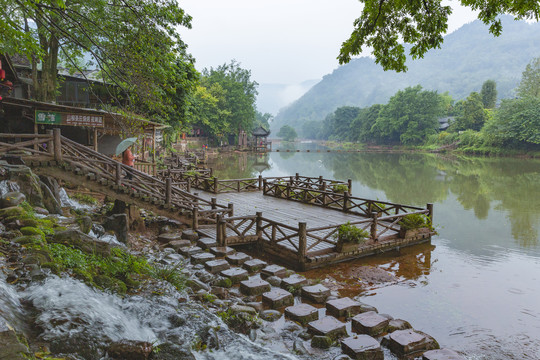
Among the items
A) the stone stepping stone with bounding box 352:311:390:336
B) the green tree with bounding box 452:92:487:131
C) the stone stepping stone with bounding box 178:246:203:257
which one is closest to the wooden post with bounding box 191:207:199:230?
the stone stepping stone with bounding box 178:246:203:257

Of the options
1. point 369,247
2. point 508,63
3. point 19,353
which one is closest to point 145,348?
point 19,353

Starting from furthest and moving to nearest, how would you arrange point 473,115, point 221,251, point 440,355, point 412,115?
1. point 412,115
2. point 473,115
3. point 221,251
4. point 440,355

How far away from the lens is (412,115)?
2756 inches

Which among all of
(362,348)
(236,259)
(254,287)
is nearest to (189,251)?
(236,259)

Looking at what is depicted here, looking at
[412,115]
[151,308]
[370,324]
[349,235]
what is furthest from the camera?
[412,115]

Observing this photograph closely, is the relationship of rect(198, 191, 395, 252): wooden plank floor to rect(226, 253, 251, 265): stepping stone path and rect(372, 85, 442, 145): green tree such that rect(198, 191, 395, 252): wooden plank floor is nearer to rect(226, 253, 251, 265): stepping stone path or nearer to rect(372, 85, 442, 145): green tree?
rect(226, 253, 251, 265): stepping stone path

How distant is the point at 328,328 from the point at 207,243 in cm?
510

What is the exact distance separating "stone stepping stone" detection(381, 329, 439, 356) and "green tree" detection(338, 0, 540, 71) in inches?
189

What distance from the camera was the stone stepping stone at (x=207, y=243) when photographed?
999 cm

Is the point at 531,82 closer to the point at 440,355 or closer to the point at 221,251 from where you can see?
the point at 221,251

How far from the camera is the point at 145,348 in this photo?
3980mm

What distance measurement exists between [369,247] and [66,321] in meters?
8.72

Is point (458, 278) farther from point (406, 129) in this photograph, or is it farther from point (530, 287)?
point (406, 129)

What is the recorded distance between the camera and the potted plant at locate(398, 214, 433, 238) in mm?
11830
